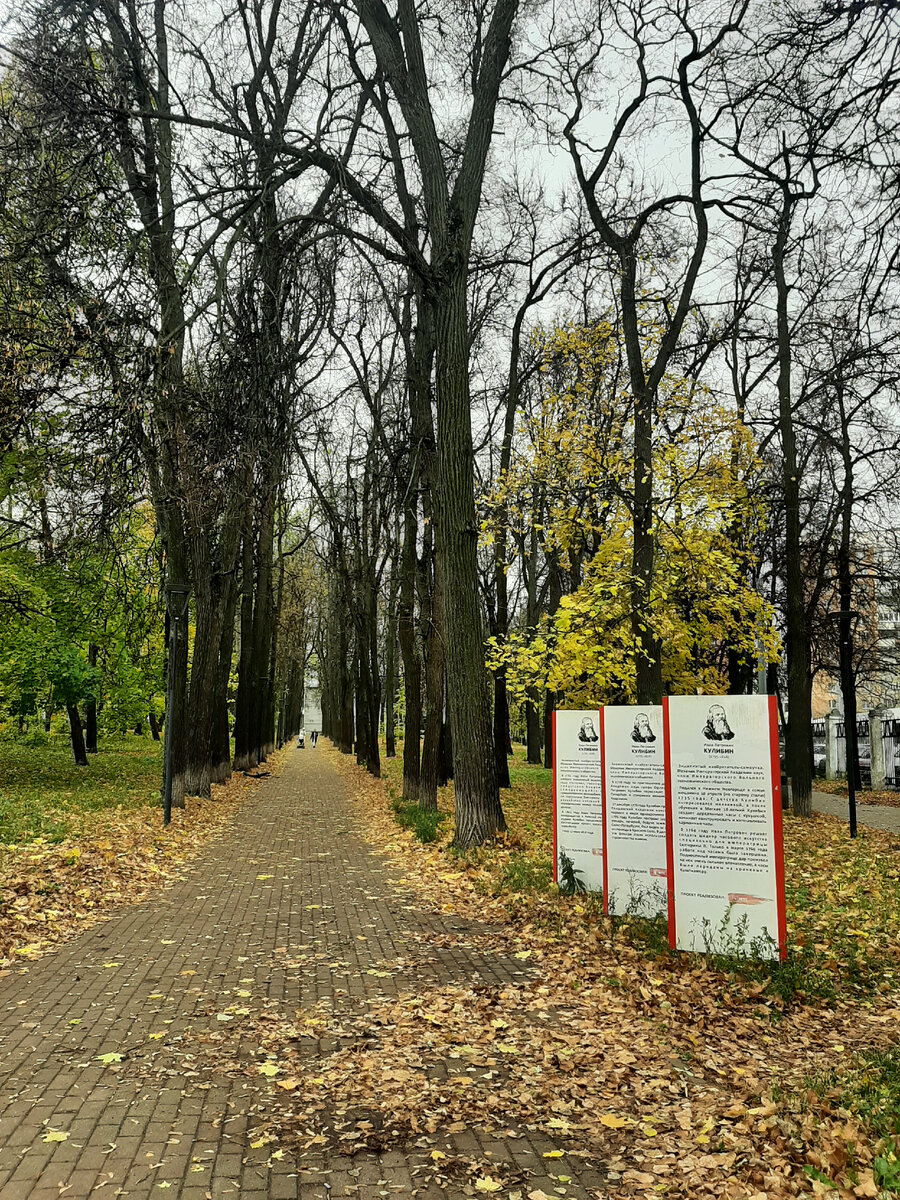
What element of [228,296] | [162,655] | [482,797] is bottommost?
[482,797]

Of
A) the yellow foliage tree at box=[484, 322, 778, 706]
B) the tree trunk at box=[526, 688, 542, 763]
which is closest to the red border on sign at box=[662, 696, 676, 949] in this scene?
the yellow foliage tree at box=[484, 322, 778, 706]

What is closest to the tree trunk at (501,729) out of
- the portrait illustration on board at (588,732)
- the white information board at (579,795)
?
the white information board at (579,795)

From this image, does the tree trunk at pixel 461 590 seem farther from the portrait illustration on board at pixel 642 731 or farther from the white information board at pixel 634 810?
the portrait illustration on board at pixel 642 731

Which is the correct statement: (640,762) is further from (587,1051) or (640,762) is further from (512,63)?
(512,63)

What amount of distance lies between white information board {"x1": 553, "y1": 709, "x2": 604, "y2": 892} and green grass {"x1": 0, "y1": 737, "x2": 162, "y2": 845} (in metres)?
7.04

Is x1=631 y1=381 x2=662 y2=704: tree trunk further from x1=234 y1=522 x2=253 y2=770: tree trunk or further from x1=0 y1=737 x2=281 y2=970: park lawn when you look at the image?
x1=234 y1=522 x2=253 y2=770: tree trunk

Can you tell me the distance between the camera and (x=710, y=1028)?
5.49 meters

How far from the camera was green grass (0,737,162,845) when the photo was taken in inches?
542

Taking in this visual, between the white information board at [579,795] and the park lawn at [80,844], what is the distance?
177 inches

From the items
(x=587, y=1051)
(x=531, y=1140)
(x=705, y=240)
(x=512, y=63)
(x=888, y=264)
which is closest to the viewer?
(x=531, y=1140)

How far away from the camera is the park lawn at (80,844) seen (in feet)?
27.0

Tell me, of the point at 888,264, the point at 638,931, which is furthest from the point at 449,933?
the point at 888,264

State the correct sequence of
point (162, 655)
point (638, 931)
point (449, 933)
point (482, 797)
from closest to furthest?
point (638, 931)
point (449, 933)
point (482, 797)
point (162, 655)

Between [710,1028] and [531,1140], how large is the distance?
188 centimetres
